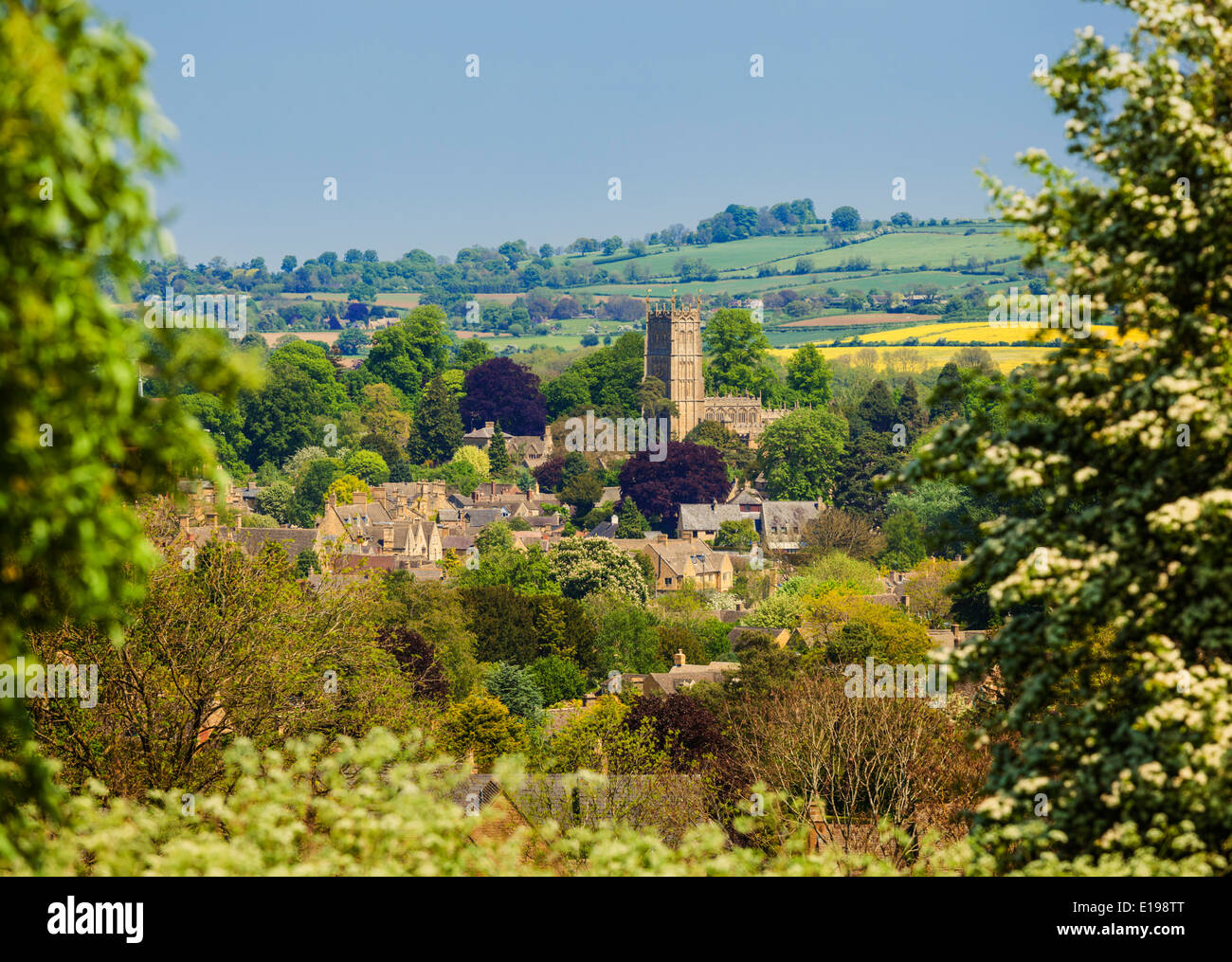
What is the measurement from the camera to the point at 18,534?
7270 mm

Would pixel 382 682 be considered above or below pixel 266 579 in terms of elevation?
below

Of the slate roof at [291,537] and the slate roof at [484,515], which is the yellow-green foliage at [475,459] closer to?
the slate roof at [484,515]

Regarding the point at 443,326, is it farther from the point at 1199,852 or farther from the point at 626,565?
the point at 1199,852

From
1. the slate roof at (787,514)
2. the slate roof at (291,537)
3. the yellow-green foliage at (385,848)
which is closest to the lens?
the yellow-green foliage at (385,848)

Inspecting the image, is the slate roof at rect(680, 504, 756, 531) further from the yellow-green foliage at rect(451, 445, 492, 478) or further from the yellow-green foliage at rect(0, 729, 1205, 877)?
the yellow-green foliage at rect(0, 729, 1205, 877)

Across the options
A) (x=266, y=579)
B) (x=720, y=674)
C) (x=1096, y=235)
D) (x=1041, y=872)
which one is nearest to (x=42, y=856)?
(x=1041, y=872)

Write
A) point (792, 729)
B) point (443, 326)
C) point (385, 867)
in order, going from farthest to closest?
point (443, 326) → point (792, 729) → point (385, 867)

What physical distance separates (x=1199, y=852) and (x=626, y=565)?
73308 mm

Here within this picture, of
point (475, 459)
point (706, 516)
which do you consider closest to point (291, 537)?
point (706, 516)

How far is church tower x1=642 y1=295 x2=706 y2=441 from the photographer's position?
173000mm

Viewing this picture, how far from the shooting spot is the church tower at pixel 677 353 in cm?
17300

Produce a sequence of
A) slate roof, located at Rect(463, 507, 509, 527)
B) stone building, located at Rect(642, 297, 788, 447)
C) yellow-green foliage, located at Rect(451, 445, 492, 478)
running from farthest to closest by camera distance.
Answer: stone building, located at Rect(642, 297, 788, 447)
yellow-green foliage, located at Rect(451, 445, 492, 478)
slate roof, located at Rect(463, 507, 509, 527)

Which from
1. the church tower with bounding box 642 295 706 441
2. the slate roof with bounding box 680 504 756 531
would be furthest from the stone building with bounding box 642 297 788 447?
the slate roof with bounding box 680 504 756 531

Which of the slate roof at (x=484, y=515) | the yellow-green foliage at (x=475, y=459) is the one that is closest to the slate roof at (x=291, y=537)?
the slate roof at (x=484, y=515)
